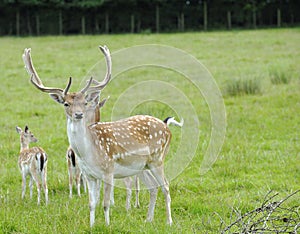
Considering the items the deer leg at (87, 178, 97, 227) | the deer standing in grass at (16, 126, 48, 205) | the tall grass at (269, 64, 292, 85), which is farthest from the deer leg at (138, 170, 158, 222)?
the tall grass at (269, 64, 292, 85)

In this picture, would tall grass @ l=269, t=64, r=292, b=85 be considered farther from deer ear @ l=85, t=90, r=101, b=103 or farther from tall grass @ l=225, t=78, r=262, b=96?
deer ear @ l=85, t=90, r=101, b=103

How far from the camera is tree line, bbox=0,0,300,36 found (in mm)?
35469

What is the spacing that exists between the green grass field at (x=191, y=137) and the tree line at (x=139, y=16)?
47.3 feet

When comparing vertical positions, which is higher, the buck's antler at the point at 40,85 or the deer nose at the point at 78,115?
the buck's antler at the point at 40,85

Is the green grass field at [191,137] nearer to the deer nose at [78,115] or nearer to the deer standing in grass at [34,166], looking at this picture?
the deer standing in grass at [34,166]

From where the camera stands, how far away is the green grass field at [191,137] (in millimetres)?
5871

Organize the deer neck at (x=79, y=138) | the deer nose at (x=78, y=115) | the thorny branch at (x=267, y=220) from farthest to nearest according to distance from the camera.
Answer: the deer neck at (x=79, y=138) → the deer nose at (x=78, y=115) → the thorny branch at (x=267, y=220)

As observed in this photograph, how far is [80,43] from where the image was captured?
85.6 ft

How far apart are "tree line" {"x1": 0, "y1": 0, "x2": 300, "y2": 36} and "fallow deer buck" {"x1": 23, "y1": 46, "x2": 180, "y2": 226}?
29.6 meters

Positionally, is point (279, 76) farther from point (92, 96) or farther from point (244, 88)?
point (92, 96)

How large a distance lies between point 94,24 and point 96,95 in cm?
3107

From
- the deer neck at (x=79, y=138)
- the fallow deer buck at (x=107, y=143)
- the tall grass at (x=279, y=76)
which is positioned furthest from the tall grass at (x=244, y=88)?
the deer neck at (x=79, y=138)

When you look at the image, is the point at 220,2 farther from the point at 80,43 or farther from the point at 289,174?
the point at 289,174

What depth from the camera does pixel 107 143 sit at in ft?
19.0
